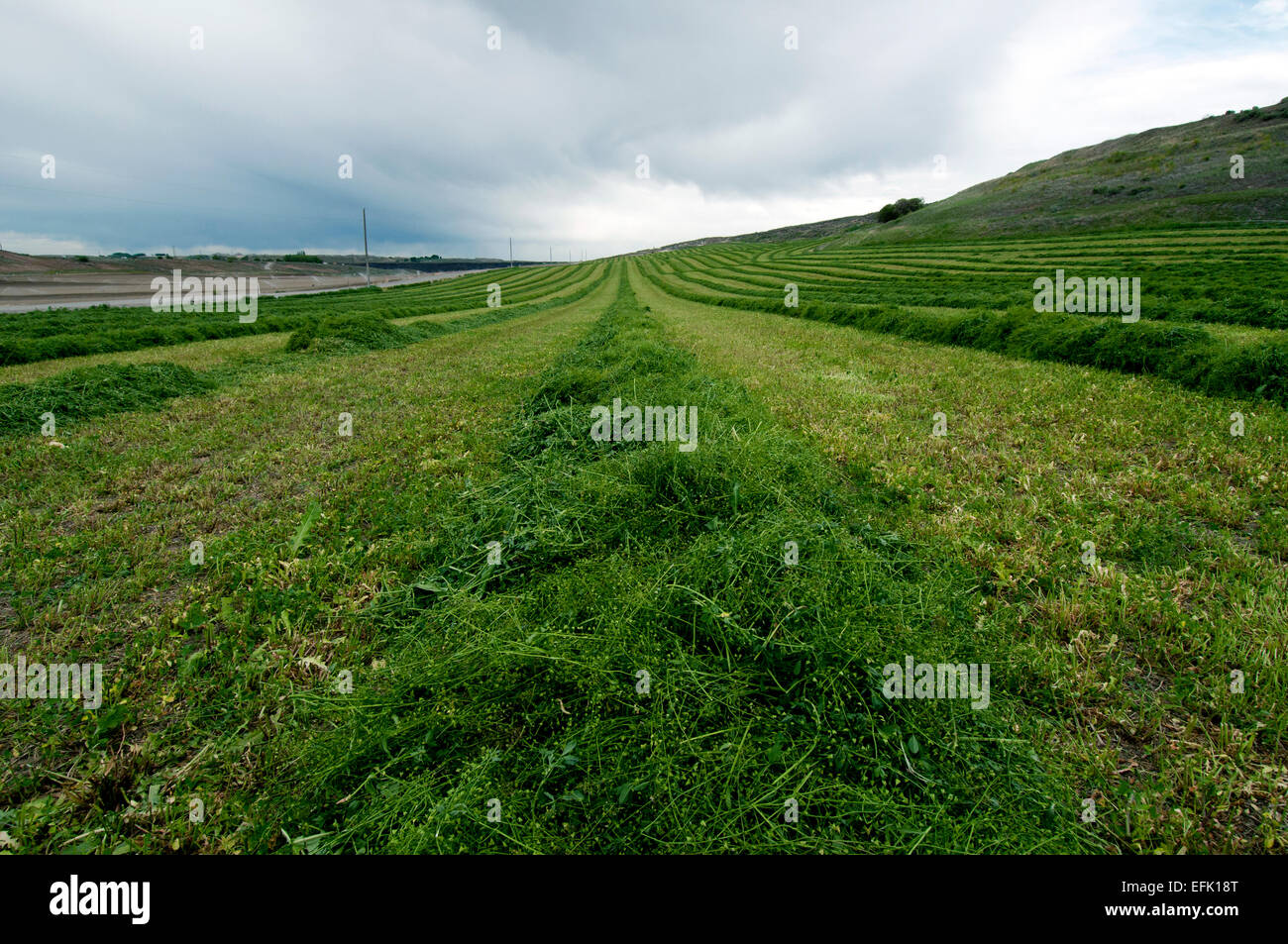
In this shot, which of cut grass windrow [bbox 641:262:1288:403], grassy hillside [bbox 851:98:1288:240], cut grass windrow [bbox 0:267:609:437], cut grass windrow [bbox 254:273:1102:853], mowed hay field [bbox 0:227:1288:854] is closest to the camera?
cut grass windrow [bbox 254:273:1102:853]

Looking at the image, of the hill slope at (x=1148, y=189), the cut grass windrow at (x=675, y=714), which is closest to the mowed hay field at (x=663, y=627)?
the cut grass windrow at (x=675, y=714)

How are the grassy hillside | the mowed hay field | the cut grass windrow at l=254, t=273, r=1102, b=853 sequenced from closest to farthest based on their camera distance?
the cut grass windrow at l=254, t=273, r=1102, b=853 → the mowed hay field → the grassy hillside

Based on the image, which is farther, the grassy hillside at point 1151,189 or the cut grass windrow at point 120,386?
the grassy hillside at point 1151,189

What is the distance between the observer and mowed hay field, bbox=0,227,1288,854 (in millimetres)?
2135

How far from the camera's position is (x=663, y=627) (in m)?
2.83

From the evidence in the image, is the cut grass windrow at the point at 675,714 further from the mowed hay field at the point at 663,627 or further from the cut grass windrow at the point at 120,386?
the cut grass windrow at the point at 120,386

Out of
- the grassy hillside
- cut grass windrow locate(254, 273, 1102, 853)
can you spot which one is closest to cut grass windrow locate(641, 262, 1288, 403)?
cut grass windrow locate(254, 273, 1102, 853)

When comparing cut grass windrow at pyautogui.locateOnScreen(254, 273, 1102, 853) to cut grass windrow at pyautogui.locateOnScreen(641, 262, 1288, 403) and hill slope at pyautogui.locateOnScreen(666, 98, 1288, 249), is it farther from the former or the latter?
hill slope at pyautogui.locateOnScreen(666, 98, 1288, 249)

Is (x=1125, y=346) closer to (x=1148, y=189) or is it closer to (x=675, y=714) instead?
(x=675, y=714)

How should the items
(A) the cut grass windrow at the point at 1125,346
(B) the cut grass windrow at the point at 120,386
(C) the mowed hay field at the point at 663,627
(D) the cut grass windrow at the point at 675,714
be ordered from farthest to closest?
1. (B) the cut grass windrow at the point at 120,386
2. (A) the cut grass windrow at the point at 1125,346
3. (C) the mowed hay field at the point at 663,627
4. (D) the cut grass windrow at the point at 675,714

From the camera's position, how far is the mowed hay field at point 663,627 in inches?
84.0

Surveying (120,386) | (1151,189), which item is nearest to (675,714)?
(120,386)
